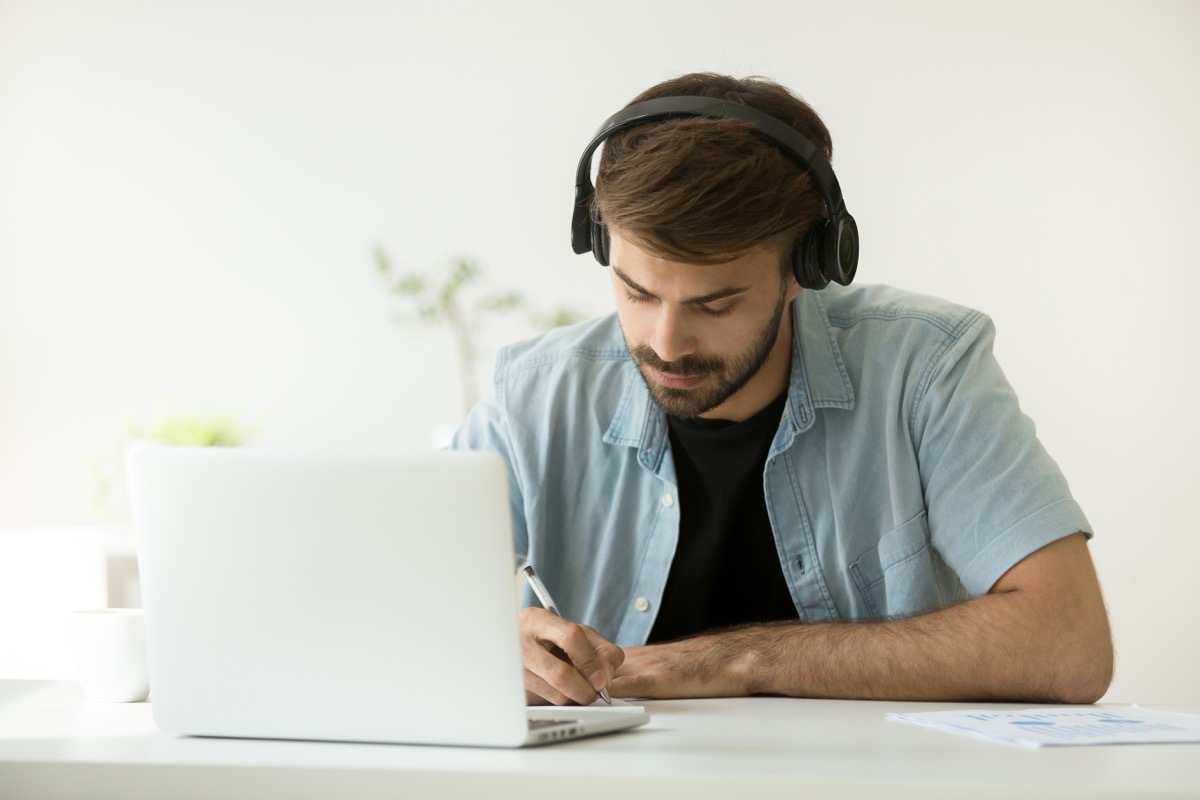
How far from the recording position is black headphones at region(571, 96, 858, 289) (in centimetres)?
A: 143

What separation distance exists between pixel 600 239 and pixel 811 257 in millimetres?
292

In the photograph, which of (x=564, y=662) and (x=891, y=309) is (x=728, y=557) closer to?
(x=891, y=309)

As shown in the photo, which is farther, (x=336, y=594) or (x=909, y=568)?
(x=909, y=568)

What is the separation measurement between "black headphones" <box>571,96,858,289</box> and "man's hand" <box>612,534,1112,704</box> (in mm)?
447

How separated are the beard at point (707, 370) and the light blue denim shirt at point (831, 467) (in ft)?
0.26

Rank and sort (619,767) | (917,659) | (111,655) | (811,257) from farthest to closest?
(811,257) → (917,659) → (111,655) → (619,767)

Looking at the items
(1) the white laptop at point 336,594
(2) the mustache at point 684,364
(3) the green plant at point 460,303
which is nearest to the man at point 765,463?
(2) the mustache at point 684,364

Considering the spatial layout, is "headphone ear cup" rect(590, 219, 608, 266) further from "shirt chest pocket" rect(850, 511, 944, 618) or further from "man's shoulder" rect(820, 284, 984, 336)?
"shirt chest pocket" rect(850, 511, 944, 618)

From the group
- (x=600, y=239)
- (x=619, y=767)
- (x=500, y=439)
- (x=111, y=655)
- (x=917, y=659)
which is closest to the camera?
(x=619, y=767)

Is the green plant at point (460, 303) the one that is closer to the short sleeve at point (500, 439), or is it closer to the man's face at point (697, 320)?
the short sleeve at point (500, 439)

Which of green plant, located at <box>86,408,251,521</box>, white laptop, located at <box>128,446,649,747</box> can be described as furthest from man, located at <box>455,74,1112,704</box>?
green plant, located at <box>86,408,251,521</box>

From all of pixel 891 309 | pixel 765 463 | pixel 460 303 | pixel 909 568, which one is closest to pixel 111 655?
pixel 765 463

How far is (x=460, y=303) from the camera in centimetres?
362

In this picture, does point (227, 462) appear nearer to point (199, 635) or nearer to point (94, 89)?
point (199, 635)
